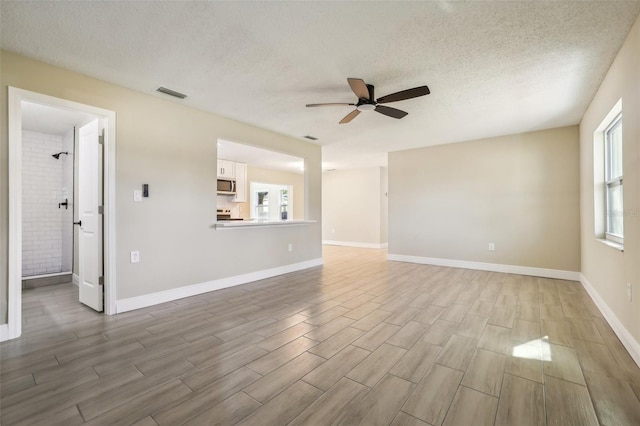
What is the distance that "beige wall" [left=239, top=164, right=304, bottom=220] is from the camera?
27.2 ft

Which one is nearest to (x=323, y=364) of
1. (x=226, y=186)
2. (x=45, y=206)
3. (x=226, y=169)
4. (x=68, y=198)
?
(x=68, y=198)

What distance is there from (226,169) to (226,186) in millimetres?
476

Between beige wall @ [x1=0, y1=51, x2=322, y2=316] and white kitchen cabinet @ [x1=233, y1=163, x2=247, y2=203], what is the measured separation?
3.34m

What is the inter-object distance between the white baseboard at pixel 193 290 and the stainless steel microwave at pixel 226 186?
10.2ft

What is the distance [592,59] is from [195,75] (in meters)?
3.66

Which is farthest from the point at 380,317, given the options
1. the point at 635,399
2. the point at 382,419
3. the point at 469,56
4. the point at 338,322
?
the point at 469,56

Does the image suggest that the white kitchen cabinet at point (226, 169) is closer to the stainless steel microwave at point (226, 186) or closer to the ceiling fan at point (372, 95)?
the stainless steel microwave at point (226, 186)

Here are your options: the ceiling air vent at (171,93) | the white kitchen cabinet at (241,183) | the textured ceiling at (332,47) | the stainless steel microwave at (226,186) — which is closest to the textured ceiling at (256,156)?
the white kitchen cabinet at (241,183)

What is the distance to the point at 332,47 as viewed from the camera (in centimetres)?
235

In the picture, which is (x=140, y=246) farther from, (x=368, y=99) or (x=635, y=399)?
(x=635, y=399)

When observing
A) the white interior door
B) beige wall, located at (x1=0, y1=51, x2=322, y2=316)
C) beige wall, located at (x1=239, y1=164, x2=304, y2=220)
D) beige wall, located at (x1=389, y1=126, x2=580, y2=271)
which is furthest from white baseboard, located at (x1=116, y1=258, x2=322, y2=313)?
beige wall, located at (x1=239, y1=164, x2=304, y2=220)

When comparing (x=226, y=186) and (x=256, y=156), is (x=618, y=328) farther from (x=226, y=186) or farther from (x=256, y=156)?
(x=226, y=186)

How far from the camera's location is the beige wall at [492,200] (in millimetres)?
4559

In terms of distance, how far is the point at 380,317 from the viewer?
113 inches
